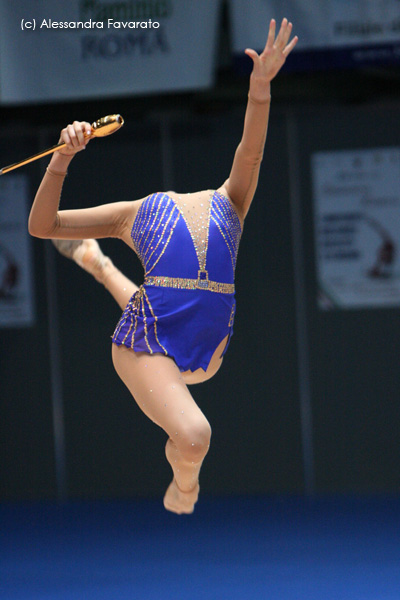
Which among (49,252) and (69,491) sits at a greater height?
(49,252)

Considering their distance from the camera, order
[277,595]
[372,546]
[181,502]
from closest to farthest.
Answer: [181,502] → [277,595] → [372,546]

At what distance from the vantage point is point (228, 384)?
18.6 ft

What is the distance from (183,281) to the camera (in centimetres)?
277

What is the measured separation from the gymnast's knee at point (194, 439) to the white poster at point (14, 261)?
3.36 metres

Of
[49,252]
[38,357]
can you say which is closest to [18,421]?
[38,357]

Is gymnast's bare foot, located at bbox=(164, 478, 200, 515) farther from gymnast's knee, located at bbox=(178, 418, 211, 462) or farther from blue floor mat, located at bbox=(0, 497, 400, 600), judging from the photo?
blue floor mat, located at bbox=(0, 497, 400, 600)

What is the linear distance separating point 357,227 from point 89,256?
8.23ft

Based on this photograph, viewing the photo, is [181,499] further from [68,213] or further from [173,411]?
[68,213]

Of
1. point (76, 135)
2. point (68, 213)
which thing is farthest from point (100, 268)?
point (76, 135)

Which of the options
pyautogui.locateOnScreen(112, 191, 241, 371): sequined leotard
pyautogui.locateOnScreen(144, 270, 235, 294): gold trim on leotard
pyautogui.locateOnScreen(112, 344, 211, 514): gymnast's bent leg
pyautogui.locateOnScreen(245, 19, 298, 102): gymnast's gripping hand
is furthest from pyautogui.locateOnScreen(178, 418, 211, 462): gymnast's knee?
pyautogui.locateOnScreen(245, 19, 298, 102): gymnast's gripping hand

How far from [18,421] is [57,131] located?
6.25ft

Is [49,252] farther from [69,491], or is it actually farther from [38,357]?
[69,491]

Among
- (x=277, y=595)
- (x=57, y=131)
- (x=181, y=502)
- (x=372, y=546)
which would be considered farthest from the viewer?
(x=57, y=131)

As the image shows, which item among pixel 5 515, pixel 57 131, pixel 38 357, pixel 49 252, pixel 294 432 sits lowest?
pixel 5 515
